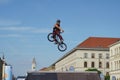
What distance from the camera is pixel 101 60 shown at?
149250 mm

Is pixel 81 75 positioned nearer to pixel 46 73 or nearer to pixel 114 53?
pixel 46 73

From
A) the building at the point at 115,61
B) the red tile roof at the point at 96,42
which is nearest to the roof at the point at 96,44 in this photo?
the red tile roof at the point at 96,42

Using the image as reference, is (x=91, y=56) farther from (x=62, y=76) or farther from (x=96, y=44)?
(x=62, y=76)

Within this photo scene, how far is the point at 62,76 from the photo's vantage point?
10.8 metres

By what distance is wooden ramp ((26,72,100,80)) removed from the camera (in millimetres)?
10689

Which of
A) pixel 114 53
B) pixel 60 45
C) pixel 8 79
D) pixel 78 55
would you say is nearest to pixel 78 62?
pixel 78 55

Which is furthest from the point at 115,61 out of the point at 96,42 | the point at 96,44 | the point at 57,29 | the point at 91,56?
the point at 57,29

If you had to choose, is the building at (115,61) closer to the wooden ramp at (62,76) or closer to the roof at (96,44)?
the roof at (96,44)

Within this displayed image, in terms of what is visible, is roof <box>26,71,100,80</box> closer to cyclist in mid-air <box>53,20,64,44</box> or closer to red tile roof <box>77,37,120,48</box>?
cyclist in mid-air <box>53,20,64,44</box>

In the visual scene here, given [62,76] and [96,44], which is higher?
[96,44]

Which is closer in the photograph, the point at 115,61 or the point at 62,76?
the point at 62,76

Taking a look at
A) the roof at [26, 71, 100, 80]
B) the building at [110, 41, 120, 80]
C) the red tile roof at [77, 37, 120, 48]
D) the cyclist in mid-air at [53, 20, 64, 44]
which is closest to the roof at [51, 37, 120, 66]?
the red tile roof at [77, 37, 120, 48]

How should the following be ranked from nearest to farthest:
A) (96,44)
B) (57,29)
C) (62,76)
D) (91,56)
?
(62,76)
(57,29)
(91,56)
(96,44)

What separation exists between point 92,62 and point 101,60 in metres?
3.65
